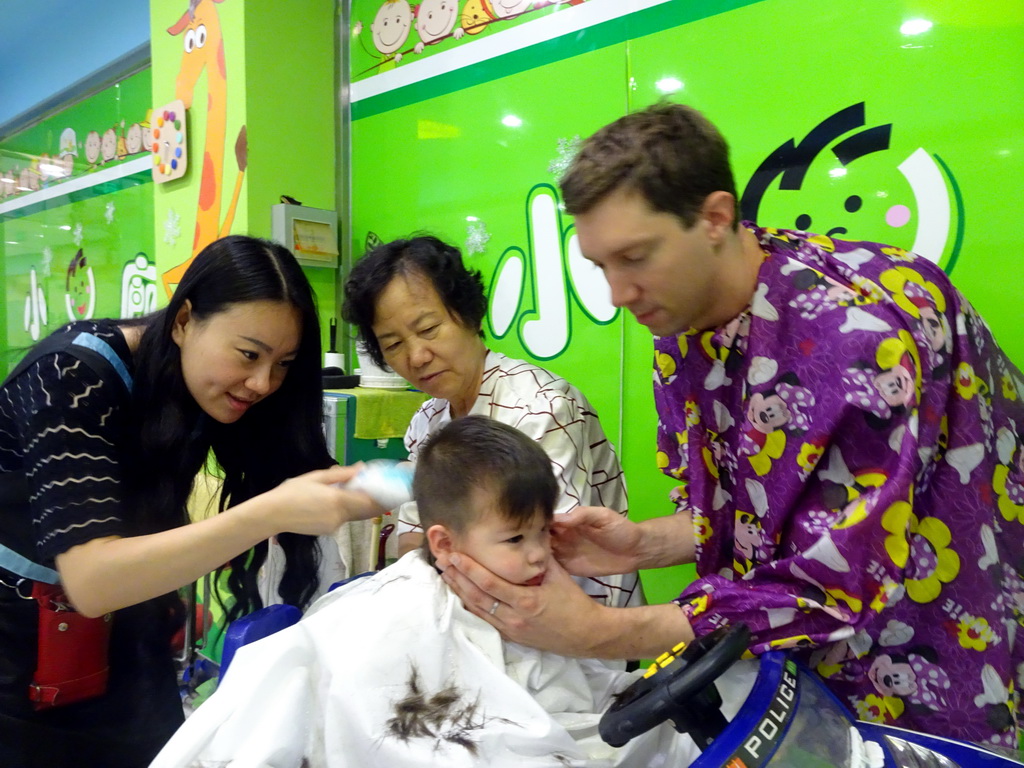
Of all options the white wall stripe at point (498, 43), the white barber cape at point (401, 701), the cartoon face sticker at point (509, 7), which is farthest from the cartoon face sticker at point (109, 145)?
the white barber cape at point (401, 701)

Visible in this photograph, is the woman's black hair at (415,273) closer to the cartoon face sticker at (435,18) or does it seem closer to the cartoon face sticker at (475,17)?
the cartoon face sticker at (475,17)

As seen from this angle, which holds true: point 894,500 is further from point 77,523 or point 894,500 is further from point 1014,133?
point 77,523

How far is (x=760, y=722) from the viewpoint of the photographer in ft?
2.38

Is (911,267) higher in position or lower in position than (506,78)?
lower

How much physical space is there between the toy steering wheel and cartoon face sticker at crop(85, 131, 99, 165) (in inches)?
194

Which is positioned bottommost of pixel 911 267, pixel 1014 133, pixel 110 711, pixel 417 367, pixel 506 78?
pixel 110 711

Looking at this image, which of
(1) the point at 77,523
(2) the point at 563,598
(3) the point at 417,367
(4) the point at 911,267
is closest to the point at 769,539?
(2) the point at 563,598

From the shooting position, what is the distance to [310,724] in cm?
100

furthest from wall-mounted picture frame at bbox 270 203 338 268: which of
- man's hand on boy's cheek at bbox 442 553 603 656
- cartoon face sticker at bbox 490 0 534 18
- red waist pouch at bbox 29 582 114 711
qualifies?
man's hand on boy's cheek at bbox 442 553 603 656

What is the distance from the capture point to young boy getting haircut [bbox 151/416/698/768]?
96cm

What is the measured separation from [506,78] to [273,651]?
2.18 metres

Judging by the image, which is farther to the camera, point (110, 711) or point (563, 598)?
point (110, 711)

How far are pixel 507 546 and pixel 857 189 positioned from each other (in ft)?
4.18

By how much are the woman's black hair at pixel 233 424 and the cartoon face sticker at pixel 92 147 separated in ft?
12.4
